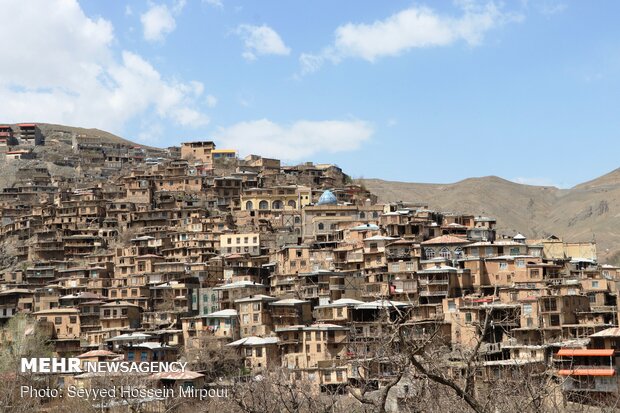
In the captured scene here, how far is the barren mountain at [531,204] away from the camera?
15188cm

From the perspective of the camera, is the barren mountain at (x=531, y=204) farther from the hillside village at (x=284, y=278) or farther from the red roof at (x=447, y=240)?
the red roof at (x=447, y=240)

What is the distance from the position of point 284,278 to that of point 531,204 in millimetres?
137068

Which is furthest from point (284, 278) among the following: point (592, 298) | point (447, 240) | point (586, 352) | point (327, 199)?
point (586, 352)

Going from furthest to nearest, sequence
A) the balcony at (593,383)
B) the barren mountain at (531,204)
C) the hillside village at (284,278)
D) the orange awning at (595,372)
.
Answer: the barren mountain at (531,204), the hillside village at (284,278), the orange awning at (595,372), the balcony at (593,383)

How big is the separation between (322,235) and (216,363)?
21.0 m

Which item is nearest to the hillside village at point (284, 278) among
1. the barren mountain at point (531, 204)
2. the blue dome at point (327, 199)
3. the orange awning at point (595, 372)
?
the orange awning at point (595, 372)

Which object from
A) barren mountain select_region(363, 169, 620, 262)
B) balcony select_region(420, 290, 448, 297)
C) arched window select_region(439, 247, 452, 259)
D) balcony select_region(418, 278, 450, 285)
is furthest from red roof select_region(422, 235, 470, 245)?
barren mountain select_region(363, 169, 620, 262)

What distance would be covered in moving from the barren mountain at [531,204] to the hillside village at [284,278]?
226 feet

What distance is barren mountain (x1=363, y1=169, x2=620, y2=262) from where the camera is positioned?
498 ft

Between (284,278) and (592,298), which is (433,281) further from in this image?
(284,278)

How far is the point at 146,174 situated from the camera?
94.1m

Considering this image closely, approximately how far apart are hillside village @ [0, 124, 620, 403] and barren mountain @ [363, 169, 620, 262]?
226 ft

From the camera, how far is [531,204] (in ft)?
629

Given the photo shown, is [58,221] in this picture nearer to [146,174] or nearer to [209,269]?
A: [146,174]
